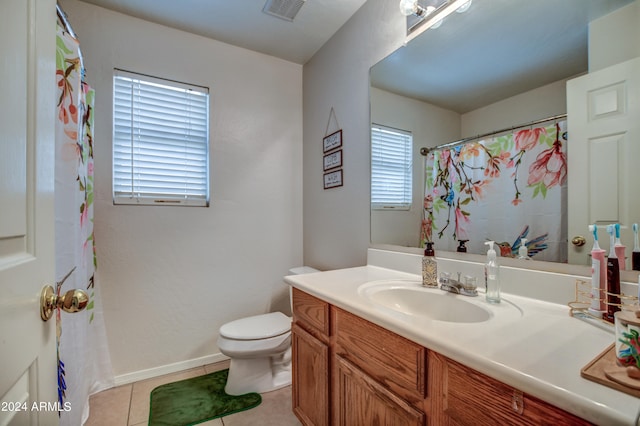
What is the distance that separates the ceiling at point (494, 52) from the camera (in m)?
0.95

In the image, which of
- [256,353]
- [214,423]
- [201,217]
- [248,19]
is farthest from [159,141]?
[214,423]

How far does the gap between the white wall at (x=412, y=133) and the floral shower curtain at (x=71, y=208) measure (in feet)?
4.89

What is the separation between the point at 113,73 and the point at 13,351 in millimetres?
2037

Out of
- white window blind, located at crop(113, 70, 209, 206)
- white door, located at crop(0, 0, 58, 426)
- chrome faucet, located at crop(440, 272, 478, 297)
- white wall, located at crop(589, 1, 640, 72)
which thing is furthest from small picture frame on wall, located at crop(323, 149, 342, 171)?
white door, located at crop(0, 0, 58, 426)

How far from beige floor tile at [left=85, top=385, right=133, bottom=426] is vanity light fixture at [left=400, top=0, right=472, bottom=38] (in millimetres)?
2657

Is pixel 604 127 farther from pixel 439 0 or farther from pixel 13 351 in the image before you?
pixel 13 351

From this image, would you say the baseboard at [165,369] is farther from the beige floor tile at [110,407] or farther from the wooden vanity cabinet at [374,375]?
the wooden vanity cabinet at [374,375]

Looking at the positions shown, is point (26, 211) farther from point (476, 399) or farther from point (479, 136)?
point (479, 136)

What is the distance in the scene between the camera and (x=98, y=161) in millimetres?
1860

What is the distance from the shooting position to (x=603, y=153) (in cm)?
88

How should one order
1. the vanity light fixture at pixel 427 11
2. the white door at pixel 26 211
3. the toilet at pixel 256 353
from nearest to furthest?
the white door at pixel 26 211
the vanity light fixture at pixel 427 11
the toilet at pixel 256 353

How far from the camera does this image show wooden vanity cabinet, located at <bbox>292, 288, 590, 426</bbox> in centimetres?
60

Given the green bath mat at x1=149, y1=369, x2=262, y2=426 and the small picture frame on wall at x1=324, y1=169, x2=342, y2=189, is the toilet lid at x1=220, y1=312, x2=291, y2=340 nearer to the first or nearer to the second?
the green bath mat at x1=149, y1=369, x2=262, y2=426

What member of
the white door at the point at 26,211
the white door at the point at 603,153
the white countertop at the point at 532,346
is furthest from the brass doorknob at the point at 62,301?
the white door at the point at 603,153
